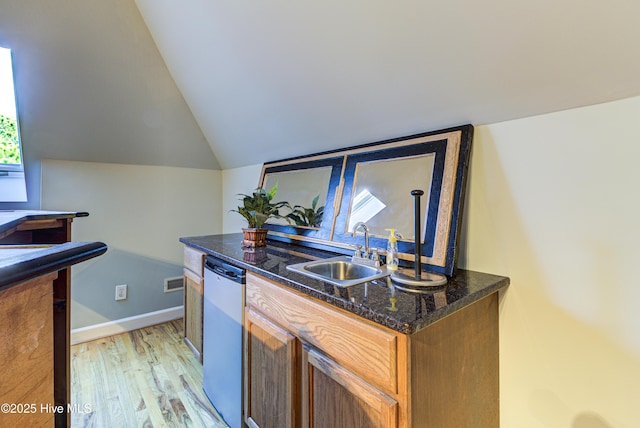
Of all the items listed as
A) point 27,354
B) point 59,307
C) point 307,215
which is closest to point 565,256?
point 307,215

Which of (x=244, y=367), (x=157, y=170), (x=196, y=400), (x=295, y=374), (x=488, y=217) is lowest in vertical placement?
(x=196, y=400)

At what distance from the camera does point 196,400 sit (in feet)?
5.84

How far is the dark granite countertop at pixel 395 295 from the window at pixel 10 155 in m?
2.13

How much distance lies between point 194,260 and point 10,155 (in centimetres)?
172

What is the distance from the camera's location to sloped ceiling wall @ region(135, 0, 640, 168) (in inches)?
35.1

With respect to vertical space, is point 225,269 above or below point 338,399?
above

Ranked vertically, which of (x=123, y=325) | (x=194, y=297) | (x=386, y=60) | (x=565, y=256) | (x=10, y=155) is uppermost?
(x=386, y=60)

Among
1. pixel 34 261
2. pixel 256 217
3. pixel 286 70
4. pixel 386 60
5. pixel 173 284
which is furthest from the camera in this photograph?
pixel 173 284

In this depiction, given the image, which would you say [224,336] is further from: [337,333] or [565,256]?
[565,256]

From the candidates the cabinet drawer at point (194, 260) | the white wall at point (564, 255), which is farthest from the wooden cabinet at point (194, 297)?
the white wall at point (564, 255)

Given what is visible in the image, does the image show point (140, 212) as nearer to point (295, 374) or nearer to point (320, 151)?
point (320, 151)

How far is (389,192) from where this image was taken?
1522 millimetres

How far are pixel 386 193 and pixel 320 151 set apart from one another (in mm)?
709

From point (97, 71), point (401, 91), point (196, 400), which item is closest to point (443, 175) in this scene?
point (401, 91)
